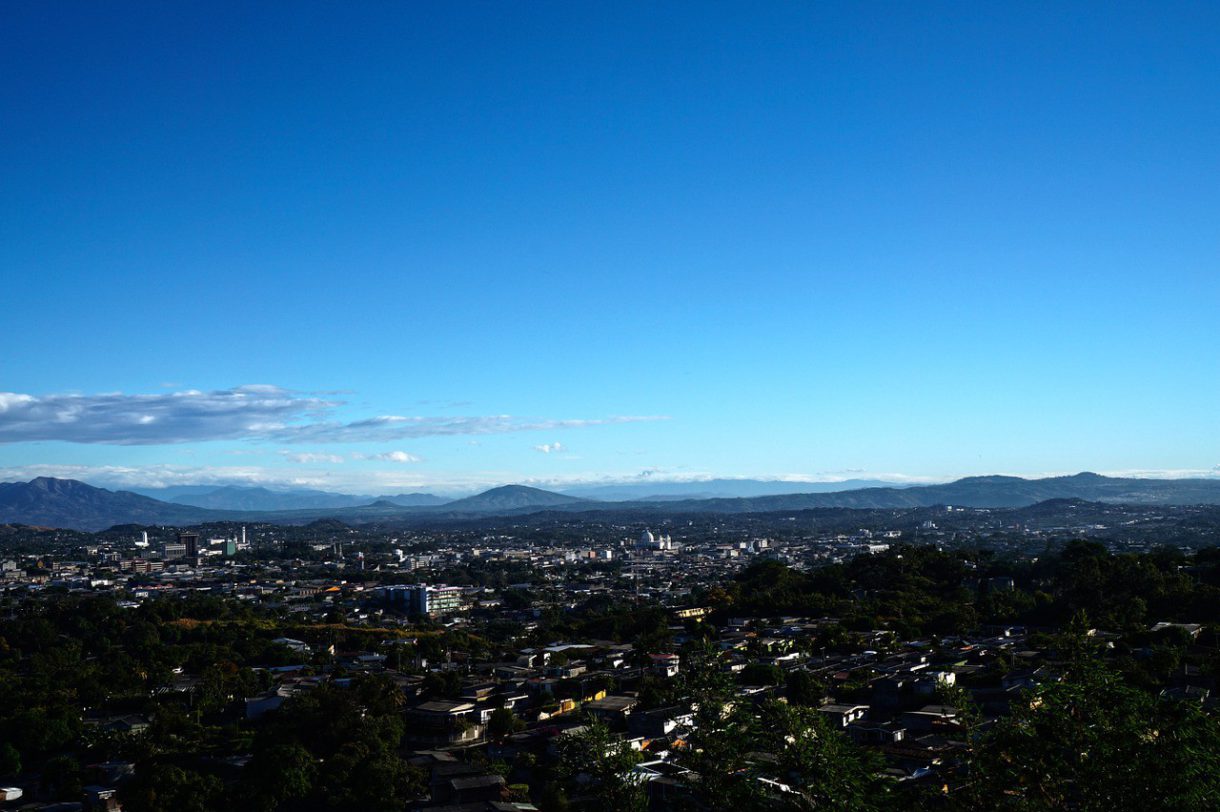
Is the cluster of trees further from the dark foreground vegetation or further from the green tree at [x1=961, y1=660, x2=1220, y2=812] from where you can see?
the green tree at [x1=961, y1=660, x2=1220, y2=812]

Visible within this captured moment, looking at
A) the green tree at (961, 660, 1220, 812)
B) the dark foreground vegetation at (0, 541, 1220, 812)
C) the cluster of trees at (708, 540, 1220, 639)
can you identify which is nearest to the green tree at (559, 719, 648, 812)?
the dark foreground vegetation at (0, 541, 1220, 812)

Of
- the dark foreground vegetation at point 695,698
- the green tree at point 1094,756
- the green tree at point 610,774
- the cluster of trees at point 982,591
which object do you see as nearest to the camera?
the green tree at point 1094,756

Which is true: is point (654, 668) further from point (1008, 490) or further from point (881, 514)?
point (1008, 490)

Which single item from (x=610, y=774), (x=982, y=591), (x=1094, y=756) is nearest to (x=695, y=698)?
(x=610, y=774)

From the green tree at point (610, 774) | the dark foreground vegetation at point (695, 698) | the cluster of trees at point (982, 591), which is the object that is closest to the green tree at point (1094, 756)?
the dark foreground vegetation at point (695, 698)

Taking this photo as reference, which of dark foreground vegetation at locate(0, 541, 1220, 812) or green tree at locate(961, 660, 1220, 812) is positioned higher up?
green tree at locate(961, 660, 1220, 812)

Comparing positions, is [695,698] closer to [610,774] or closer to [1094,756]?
[610,774]

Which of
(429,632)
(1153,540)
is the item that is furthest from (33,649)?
(1153,540)

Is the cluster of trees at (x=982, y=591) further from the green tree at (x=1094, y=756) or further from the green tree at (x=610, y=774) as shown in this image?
the green tree at (x=1094, y=756)

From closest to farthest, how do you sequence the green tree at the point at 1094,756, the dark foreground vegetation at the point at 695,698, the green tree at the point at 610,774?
the green tree at the point at 1094,756 → the dark foreground vegetation at the point at 695,698 → the green tree at the point at 610,774

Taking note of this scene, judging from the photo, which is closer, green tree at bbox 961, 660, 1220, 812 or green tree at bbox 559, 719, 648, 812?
green tree at bbox 961, 660, 1220, 812

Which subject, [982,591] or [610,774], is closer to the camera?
[610,774]
